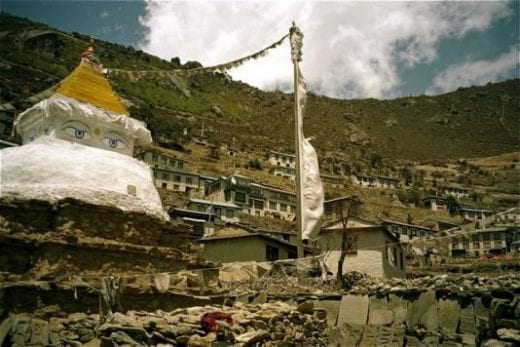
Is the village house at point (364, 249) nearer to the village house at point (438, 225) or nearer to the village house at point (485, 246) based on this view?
the village house at point (485, 246)

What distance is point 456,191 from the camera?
259ft

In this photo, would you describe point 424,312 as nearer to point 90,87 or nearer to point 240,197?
point 90,87

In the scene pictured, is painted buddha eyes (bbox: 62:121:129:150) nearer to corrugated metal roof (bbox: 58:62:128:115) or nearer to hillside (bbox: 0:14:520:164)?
corrugated metal roof (bbox: 58:62:128:115)

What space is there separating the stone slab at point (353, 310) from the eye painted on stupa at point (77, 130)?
941cm

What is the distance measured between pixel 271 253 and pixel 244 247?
1.89m

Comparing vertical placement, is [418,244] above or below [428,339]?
above

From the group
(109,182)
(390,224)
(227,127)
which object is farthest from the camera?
(227,127)

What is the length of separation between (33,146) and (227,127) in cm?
8306

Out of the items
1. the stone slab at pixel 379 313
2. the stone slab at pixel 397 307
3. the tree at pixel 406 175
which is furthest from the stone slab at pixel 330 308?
the tree at pixel 406 175

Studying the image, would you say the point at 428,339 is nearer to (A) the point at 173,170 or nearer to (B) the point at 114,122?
(B) the point at 114,122

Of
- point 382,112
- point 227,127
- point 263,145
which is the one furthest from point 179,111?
point 382,112

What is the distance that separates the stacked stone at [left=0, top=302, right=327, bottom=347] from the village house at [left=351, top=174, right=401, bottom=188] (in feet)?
240

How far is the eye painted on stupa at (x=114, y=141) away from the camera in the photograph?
47.3ft

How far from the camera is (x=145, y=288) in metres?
10.8
